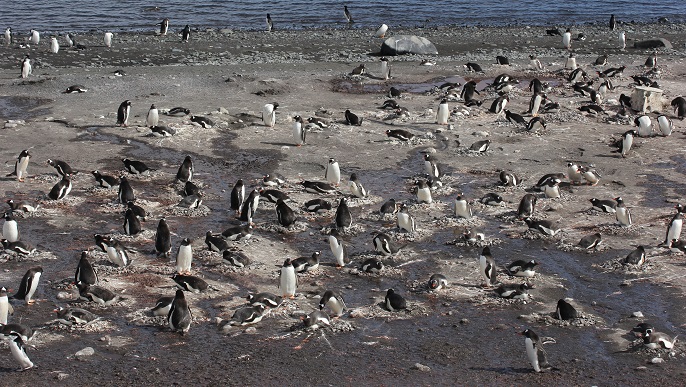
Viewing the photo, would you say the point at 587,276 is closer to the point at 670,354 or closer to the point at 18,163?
the point at 670,354

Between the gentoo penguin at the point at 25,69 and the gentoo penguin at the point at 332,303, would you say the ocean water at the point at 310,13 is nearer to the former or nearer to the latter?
the gentoo penguin at the point at 25,69

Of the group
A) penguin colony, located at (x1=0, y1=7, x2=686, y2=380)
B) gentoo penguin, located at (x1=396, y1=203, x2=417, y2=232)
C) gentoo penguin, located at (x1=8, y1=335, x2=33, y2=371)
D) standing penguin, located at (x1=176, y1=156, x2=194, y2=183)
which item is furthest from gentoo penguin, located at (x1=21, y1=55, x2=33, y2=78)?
gentoo penguin, located at (x1=8, y1=335, x2=33, y2=371)

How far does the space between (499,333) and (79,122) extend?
12.0 metres

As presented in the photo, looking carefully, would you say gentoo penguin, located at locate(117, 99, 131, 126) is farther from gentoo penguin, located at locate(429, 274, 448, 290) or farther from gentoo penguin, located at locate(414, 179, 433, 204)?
gentoo penguin, located at locate(429, 274, 448, 290)

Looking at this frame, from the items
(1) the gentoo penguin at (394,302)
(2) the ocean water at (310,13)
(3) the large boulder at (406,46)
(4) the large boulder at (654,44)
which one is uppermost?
(1) the gentoo penguin at (394,302)

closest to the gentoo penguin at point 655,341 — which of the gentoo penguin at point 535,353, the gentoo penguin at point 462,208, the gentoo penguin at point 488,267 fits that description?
the gentoo penguin at point 535,353

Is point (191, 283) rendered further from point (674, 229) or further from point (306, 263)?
point (674, 229)

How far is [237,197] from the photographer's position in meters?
15.4

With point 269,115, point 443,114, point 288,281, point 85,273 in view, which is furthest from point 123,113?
point 288,281

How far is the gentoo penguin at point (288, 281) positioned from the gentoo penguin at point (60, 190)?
5184 millimetres

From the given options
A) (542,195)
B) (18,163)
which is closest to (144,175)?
(18,163)

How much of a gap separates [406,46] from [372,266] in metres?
17.2

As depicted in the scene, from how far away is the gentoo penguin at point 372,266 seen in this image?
13.1 meters

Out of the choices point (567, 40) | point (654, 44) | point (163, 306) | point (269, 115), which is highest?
point (163, 306)
